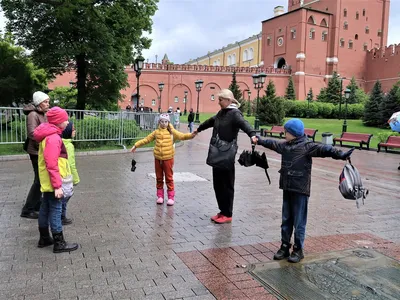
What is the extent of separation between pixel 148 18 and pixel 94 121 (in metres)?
9.69

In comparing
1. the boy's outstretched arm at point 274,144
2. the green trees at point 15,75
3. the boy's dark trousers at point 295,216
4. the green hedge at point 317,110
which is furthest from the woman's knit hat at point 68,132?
the green hedge at point 317,110

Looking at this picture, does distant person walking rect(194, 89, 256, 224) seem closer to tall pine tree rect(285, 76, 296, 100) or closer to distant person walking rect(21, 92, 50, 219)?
distant person walking rect(21, 92, 50, 219)

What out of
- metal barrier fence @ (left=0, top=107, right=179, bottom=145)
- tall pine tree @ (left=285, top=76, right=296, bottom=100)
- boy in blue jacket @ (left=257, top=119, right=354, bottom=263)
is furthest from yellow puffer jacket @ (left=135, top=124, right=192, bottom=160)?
tall pine tree @ (left=285, top=76, right=296, bottom=100)

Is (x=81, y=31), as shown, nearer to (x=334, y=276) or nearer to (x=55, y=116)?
(x=55, y=116)

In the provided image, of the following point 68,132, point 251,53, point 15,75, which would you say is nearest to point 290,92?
point 251,53

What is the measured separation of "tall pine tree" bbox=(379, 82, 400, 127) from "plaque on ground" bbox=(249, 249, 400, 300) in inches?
1434

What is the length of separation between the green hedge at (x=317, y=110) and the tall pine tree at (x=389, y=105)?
32.9 feet

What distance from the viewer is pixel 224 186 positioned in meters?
5.87

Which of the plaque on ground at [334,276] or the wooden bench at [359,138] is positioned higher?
the wooden bench at [359,138]

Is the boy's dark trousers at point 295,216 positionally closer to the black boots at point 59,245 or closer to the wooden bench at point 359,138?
the black boots at point 59,245

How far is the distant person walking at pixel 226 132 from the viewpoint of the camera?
561 cm

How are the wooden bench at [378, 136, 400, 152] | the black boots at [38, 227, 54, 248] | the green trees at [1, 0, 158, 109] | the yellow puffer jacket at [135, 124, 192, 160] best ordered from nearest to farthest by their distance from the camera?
the black boots at [38, 227, 54, 248], the yellow puffer jacket at [135, 124, 192, 160], the green trees at [1, 0, 158, 109], the wooden bench at [378, 136, 400, 152]

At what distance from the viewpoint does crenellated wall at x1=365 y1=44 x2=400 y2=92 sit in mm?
68438

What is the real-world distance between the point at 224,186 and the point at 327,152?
1.94 meters
